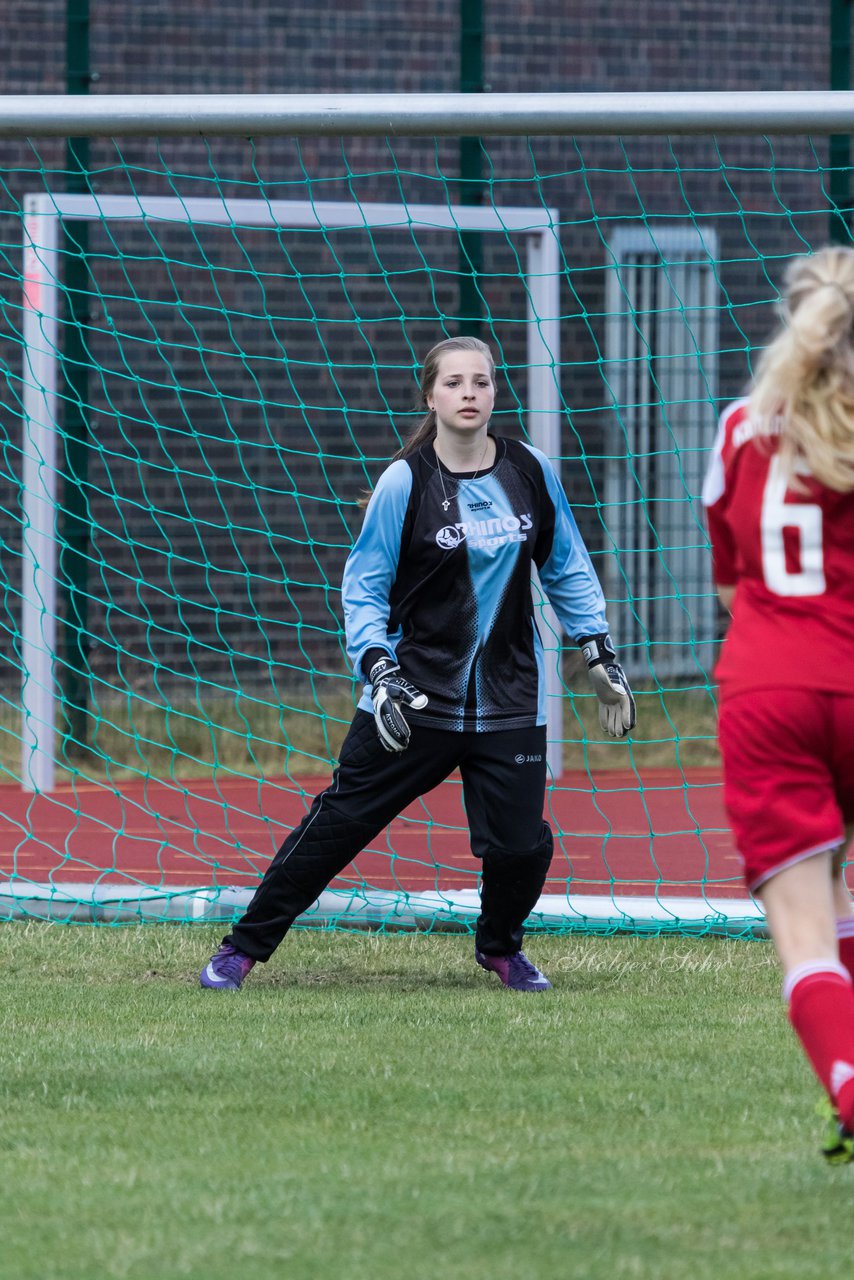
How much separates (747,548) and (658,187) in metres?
9.81

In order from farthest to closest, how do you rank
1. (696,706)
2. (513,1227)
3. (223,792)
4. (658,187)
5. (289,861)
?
(658,187) < (696,706) < (223,792) < (289,861) < (513,1227)

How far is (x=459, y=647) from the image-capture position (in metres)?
5.42

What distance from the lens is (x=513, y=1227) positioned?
3.25 m

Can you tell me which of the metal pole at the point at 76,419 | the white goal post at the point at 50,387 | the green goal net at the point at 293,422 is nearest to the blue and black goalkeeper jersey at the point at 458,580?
the green goal net at the point at 293,422

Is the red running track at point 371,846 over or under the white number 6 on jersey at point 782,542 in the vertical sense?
under

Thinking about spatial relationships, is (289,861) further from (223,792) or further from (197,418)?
(197,418)

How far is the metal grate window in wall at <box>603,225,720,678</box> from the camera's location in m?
12.2

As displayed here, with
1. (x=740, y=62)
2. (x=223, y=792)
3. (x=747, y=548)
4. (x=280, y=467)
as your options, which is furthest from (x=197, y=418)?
(x=747, y=548)

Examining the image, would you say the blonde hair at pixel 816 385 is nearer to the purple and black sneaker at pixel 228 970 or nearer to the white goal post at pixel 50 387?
the purple and black sneaker at pixel 228 970

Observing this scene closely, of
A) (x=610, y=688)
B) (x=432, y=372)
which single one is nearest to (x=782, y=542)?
(x=610, y=688)

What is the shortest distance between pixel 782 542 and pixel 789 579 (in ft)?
0.21

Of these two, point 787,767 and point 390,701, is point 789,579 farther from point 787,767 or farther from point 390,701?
point 390,701

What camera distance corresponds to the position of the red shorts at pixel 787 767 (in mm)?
3236

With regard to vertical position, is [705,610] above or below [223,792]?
above
